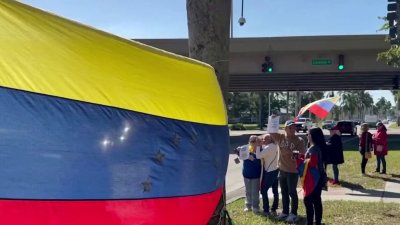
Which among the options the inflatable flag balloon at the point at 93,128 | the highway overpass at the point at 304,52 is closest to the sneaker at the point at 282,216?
the inflatable flag balloon at the point at 93,128

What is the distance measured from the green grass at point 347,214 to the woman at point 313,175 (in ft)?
2.62

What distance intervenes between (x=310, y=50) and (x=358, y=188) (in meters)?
21.8

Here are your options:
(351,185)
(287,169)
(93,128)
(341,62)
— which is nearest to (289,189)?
(287,169)

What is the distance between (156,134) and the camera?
3.63 metres

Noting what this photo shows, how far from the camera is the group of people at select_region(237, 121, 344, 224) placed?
7.47m

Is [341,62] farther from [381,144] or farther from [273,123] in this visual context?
[273,123]

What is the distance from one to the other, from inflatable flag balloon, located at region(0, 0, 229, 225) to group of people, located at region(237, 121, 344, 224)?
12.3 ft

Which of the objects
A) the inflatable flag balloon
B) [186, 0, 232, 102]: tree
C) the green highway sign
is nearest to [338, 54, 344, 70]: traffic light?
the green highway sign

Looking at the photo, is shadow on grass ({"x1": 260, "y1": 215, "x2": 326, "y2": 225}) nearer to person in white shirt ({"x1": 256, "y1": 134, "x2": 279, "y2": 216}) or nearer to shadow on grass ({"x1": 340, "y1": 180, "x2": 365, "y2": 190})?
person in white shirt ({"x1": 256, "y1": 134, "x2": 279, "y2": 216})

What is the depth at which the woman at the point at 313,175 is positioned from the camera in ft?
24.3

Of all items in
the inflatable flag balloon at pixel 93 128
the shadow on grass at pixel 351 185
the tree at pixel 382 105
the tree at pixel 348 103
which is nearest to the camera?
the inflatable flag balloon at pixel 93 128

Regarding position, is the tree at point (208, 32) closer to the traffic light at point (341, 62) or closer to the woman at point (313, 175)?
the woman at point (313, 175)

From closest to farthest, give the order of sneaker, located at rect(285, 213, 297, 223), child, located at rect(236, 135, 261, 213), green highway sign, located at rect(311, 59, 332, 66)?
sneaker, located at rect(285, 213, 297, 223) → child, located at rect(236, 135, 261, 213) → green highway sign, located at rect(311, 59, 332, 66)

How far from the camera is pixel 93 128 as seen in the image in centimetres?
324
